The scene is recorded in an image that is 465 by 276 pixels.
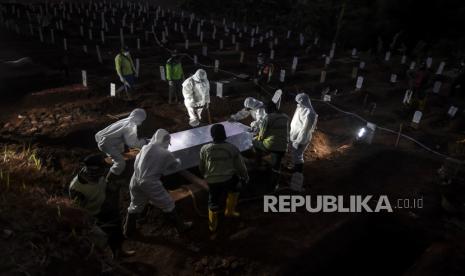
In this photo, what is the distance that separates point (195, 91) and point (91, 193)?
5772 mm

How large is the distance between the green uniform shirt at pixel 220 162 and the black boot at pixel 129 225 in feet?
4.72

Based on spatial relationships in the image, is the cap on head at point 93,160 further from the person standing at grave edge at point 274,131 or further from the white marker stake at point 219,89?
the white marker stake at point 219,89

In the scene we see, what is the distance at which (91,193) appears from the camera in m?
4.60

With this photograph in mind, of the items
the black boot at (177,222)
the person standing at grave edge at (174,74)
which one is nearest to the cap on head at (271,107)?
the black boot at (177,222)

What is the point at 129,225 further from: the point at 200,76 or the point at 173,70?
the point at 173,70

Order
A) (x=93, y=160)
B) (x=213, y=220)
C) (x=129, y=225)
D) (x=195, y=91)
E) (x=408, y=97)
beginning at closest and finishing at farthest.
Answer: (x=93, y=160)
(x=129, y=225)
(x=213, y=220)
(x=195, y=91)
(x=408, y=97)

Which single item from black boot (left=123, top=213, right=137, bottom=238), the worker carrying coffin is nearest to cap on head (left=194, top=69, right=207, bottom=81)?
the worker carrying coffin

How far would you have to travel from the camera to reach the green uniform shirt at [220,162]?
17.8 feet

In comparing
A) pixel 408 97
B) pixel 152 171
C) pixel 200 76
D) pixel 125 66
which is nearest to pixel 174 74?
pixel 125 66

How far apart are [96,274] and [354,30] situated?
32448mm

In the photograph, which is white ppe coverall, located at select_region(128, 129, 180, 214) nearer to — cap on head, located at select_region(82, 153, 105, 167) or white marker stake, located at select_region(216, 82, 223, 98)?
cap on head, located at select_region(82, 153, 105, 167)

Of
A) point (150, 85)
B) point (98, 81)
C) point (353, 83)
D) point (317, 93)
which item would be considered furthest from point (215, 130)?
point (353, 83)

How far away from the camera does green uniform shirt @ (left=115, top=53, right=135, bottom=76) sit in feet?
37.4

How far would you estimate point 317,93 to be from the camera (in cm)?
1625
